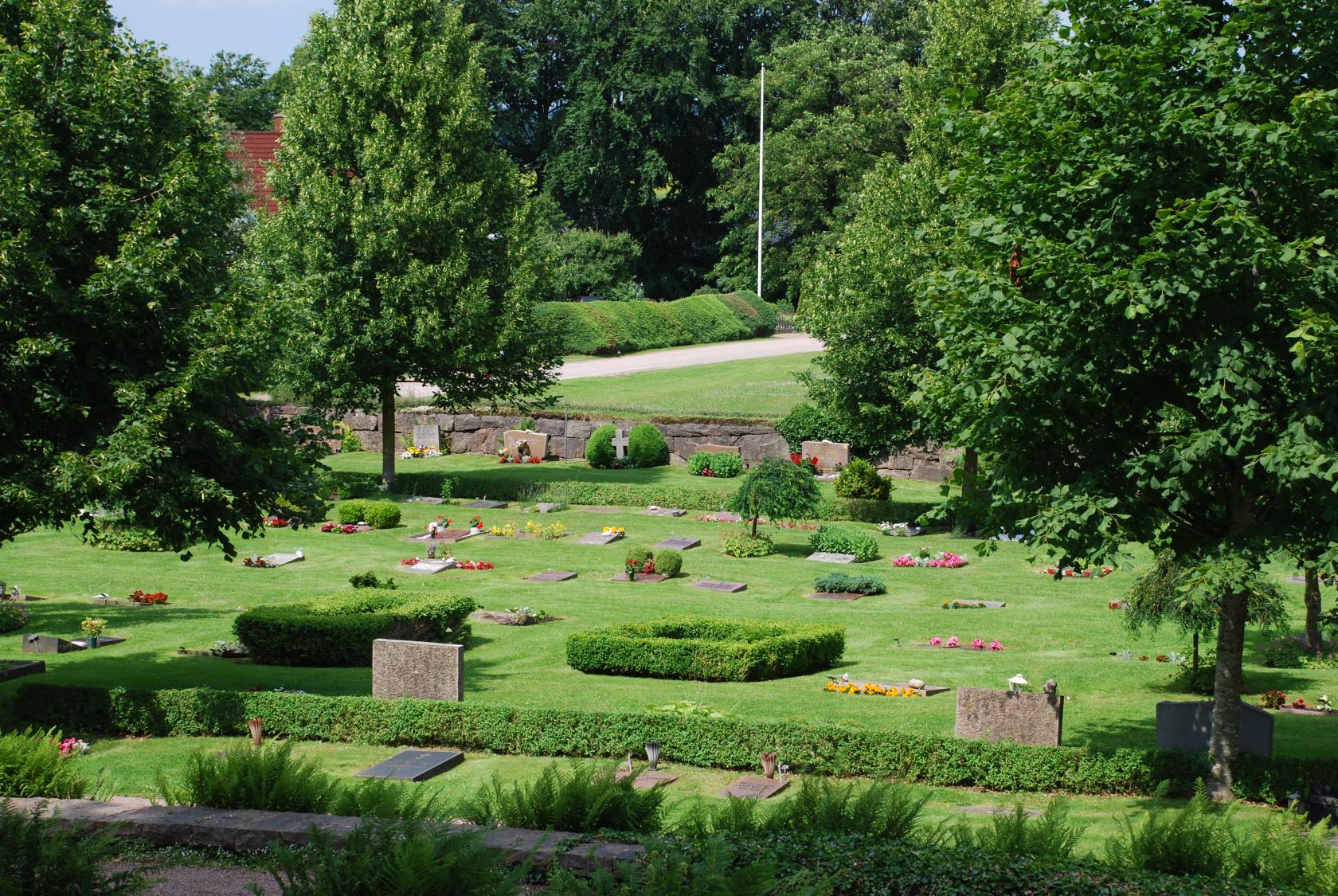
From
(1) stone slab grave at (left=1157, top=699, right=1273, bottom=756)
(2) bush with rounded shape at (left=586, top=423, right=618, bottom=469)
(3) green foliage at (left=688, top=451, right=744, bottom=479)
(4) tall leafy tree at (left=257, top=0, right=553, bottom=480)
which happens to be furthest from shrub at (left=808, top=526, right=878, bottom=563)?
(1) stone slab grave at (left=1157, top=699, right=1273, bottom=756)

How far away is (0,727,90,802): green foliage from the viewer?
32.7 feet

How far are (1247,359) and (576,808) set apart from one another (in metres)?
6.71

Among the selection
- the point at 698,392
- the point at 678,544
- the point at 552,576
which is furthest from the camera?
the point at 698,392

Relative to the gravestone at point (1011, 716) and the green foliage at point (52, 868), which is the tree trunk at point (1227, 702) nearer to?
the gravestone at point (1011, 716)

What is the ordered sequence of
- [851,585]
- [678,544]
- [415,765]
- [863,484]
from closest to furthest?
[415,765] < [851,585] < [678,544] < [863,484]

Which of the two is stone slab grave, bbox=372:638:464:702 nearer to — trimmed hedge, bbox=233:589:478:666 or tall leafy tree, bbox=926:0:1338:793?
trimmed hedge, bbox=233:589:478:666

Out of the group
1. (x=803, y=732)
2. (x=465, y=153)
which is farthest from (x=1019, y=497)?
(x=465, y=153)

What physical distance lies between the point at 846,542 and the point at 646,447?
11744 millimetres

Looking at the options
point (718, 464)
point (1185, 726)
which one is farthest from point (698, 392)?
point (1185, 726)

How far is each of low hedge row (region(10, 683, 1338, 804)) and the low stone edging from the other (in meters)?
4.29

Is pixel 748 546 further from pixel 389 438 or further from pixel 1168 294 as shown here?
pixel 1168 294

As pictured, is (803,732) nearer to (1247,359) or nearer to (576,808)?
(576,808)

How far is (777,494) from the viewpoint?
25734 mm

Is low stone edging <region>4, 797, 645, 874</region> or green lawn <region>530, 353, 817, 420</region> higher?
green lawn <region>530, 353, 817, 420</region>
